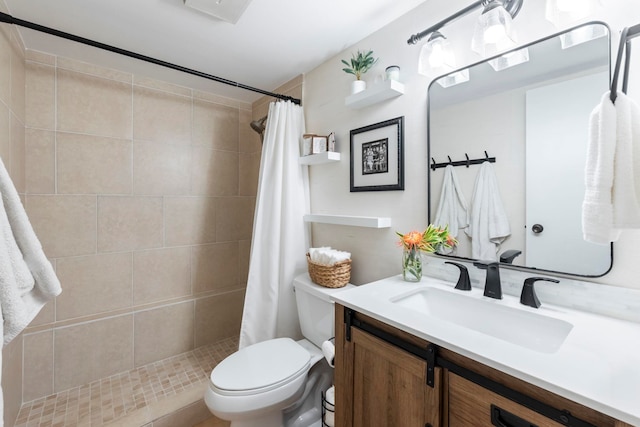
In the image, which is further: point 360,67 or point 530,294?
point 360,67

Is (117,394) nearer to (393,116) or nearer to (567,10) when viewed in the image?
(393,116)

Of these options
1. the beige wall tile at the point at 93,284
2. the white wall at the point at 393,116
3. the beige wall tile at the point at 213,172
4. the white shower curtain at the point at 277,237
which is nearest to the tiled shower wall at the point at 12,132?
the beige wall tile at the point at 93,284

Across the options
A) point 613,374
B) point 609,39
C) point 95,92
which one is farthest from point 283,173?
point 613,374

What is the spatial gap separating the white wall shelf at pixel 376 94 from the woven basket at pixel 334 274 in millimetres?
877

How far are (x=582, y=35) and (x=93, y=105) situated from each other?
2570mm

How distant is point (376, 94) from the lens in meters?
1.45

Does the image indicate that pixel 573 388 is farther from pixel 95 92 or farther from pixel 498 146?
pixel 95 92

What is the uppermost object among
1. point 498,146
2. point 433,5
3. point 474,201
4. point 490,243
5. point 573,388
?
point 433,5

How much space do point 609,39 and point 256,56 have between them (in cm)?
167

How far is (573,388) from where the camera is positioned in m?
0.55

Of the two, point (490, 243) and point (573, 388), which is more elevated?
point (490, 243)

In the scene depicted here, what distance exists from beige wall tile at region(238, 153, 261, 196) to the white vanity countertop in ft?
6.00

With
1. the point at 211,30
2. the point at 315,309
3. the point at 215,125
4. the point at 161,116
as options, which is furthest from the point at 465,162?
the point at 161,116

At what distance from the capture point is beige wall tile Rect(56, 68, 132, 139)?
181 centimetres
